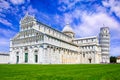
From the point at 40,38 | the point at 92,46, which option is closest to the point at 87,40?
the point at 92,46

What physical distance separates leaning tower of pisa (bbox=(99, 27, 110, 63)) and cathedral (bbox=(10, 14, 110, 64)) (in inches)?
330

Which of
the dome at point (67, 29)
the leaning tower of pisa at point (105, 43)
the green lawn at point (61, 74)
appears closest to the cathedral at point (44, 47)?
the leaning tower of pisa at point (105, 43)

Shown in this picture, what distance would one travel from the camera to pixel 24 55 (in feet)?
193

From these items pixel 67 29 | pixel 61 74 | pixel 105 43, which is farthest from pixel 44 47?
pixel 105 43

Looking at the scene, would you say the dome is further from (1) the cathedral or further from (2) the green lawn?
(2) the green lawn

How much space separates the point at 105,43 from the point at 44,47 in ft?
157

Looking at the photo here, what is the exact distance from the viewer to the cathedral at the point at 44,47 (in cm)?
5298

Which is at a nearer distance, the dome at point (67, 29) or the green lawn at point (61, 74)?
the green lawn at point (61, 74)

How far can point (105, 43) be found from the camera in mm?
88062

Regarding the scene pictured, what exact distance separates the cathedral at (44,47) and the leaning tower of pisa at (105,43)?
839cm

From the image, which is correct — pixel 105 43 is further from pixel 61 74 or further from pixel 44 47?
pixel 61 74

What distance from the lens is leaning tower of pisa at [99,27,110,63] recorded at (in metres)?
A: 85.7

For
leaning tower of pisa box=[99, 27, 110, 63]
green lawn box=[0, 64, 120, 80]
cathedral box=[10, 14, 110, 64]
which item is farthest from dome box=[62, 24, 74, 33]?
green lawn box=[0, 64, 120, 80]

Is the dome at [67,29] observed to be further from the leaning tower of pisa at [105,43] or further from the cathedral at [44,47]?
the leaning tower of pisa at [105,43]
